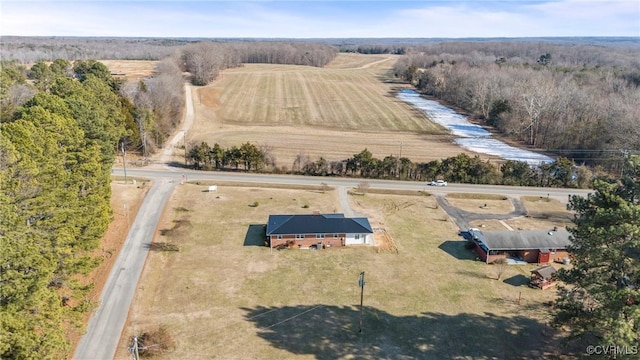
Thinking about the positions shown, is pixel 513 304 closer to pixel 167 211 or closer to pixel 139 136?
pixel 167 211

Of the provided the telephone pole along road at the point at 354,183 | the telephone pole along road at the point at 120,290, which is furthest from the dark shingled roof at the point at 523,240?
the telephone pole along road at the point at 120,290

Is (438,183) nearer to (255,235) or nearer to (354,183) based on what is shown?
(354,183)

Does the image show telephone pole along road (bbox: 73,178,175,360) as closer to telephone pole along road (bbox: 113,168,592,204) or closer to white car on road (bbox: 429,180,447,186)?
telephone pole along road (bbox: 113,168,592,204)

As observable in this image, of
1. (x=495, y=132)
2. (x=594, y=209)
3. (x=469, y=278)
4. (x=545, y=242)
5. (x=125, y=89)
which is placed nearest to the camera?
(x=594, y=209)

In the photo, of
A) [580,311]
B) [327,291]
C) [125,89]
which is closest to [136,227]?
[327,291]

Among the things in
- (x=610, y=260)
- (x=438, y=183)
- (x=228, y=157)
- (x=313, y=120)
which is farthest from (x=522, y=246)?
(x=313, y=120)

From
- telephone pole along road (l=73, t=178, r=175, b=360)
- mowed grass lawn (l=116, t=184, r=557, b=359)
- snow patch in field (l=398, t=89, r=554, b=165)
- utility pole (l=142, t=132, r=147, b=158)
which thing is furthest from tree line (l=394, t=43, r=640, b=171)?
utility pole (l=142, t=132, r=147, b=158)
